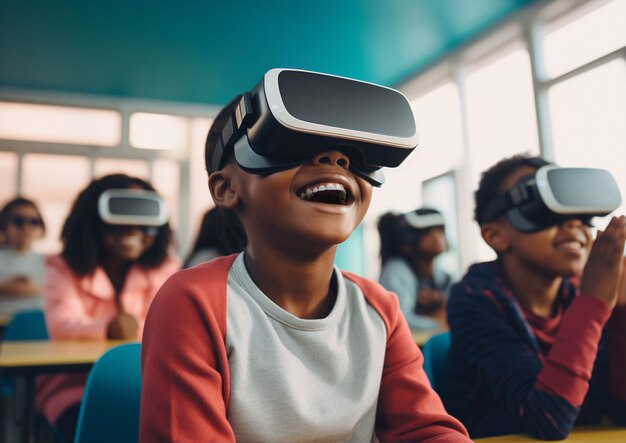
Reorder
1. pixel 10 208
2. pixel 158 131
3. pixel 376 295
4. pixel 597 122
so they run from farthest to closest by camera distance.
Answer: pixel 158 131, pixel 10 208, pixel 597 122, pixel 376 295

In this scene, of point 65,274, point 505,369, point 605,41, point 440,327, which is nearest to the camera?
point 505,369

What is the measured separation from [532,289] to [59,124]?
209 inches

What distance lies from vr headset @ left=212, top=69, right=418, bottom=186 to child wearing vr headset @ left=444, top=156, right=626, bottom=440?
31 centimetres

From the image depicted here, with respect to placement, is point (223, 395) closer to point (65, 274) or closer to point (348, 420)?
point (348, 420)

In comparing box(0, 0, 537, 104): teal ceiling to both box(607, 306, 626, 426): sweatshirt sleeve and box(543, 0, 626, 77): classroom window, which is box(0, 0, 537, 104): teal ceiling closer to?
box(543, 0, 626, 77): classroom window

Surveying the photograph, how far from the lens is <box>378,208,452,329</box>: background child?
270 centimetres

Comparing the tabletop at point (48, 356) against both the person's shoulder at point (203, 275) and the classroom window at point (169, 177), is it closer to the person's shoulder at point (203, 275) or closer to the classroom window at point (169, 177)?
the person's shoulder at point (203, 275)

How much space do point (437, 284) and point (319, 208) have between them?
2461 mm

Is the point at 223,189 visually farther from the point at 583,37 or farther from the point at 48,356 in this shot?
the point at 583,37

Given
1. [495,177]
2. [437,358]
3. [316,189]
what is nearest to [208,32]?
[495,177]

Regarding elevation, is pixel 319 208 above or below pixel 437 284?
above

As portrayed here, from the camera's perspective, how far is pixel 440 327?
7.72 ft

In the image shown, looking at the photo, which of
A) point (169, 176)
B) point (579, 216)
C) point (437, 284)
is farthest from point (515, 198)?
point (169, 176)

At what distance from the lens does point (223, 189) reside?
636mm
